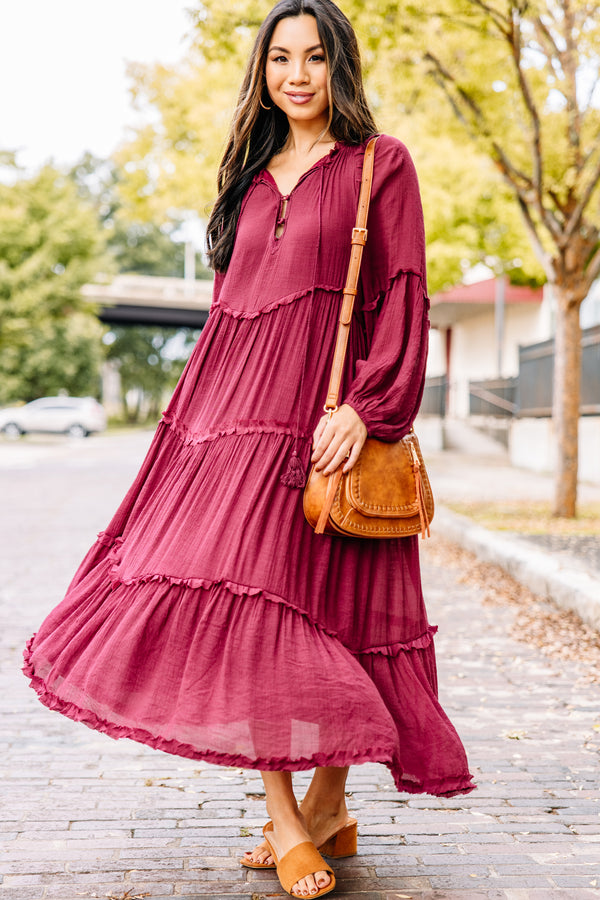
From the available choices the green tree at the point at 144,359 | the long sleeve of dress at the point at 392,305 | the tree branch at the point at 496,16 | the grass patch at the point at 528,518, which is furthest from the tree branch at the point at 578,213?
the green tree at the point at 144,359

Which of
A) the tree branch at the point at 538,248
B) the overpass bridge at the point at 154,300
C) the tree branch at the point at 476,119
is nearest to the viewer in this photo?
the tree branch at the point at 476,119

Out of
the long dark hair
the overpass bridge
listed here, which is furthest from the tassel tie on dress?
the overpass bridge

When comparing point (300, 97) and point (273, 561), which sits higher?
point (300, 97)

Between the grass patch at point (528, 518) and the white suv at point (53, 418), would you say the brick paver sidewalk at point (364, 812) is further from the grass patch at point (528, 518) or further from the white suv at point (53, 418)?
the white suv at point (53, 418)

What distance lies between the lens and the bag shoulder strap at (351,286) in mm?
2367

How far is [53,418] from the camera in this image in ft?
121

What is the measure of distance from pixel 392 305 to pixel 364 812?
1615 mm

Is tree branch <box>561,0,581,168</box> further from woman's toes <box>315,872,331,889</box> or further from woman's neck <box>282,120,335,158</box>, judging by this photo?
woman's toes <box>315,872,331,889</box>

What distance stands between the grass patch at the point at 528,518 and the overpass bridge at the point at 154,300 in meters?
41.7

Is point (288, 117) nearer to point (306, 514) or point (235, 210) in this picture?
point (235, 210)

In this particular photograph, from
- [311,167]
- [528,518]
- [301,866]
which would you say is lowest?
[528,518]

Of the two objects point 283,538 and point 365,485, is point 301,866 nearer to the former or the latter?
point 283,538

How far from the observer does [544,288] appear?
2716cm

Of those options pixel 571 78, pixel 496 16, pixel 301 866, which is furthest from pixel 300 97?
pixel 571 78
